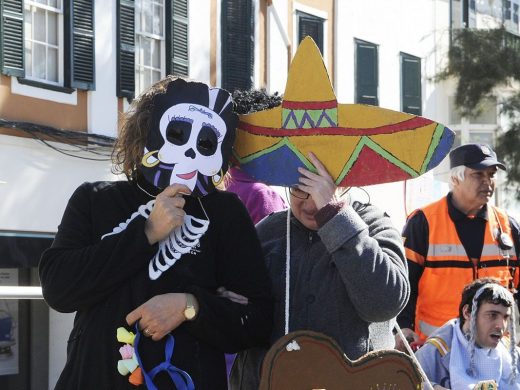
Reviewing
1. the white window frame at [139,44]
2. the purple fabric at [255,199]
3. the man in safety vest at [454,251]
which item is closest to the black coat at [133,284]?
the purple fabric at [255,199]

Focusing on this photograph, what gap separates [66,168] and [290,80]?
1041 cm

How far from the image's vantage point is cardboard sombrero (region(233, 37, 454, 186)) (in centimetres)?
370

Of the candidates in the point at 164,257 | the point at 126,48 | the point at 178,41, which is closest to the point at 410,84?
the point at 178,41

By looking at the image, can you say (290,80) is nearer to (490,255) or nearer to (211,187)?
(211,187)

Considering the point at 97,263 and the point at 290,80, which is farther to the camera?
the point at 290,80

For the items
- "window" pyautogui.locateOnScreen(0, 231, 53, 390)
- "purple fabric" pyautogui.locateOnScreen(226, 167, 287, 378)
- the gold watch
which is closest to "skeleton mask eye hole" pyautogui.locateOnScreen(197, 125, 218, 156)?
the gold watch

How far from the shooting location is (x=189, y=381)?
3.34 meters

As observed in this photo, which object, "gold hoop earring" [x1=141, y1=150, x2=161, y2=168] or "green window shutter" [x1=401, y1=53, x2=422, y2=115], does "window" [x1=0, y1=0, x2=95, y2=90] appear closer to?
"green window shutter" [x1=401, y1=53, x2=422, y2=115]

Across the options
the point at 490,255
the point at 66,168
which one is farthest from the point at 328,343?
the point at 66,168

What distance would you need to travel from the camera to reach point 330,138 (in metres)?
3.73

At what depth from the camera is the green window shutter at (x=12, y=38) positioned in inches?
510

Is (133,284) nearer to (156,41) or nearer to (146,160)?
(146,160)

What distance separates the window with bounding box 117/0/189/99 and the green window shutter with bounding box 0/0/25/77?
2.01 metres

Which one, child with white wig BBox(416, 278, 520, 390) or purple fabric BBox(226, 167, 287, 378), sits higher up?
purple fabric BBox(226, 167, 287, 378)
